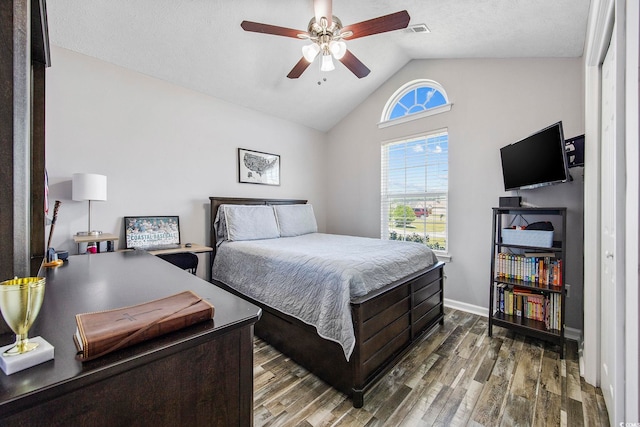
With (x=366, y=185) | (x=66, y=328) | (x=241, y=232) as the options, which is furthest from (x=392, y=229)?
(x=66, y=328)

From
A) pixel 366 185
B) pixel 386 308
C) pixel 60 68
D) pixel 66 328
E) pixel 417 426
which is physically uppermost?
pixel 60 68

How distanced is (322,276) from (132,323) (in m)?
1.39

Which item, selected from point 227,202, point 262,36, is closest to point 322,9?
point 262,36

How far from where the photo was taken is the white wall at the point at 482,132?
8.79 ft

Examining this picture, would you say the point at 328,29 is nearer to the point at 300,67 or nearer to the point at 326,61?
the point at 326,61

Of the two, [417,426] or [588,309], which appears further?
[588,309]

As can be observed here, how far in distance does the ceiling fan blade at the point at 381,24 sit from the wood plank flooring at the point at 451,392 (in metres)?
2.61

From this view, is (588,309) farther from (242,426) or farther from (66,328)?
(66,328)

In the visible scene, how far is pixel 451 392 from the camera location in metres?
1.90

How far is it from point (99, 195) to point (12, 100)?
2175mm

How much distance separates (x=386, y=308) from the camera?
82.3 inches

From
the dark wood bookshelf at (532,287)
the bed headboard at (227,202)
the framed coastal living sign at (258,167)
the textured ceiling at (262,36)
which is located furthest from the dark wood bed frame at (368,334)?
the textured ceiling at (262,36)

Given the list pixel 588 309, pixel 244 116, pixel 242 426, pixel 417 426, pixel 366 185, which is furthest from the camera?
pixel 366 185

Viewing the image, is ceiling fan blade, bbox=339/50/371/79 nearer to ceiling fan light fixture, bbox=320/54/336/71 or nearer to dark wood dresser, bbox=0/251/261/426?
ceiling fan light fixture, bbox=320/54/336/71
